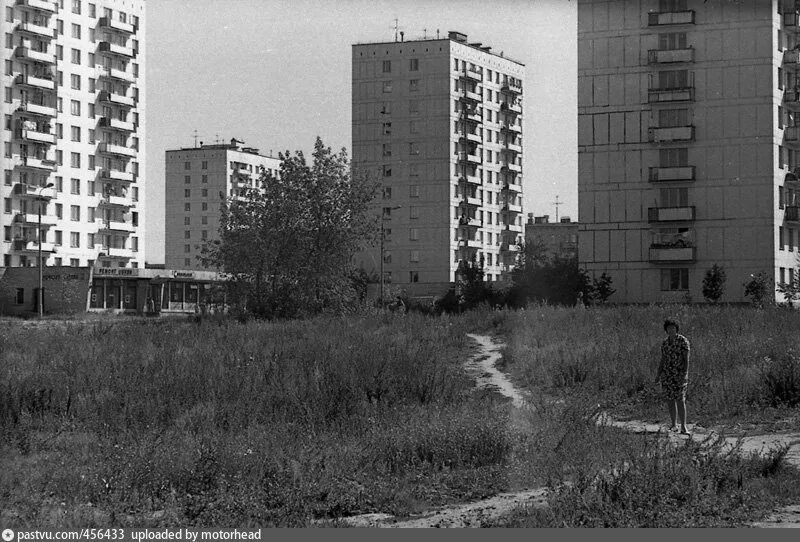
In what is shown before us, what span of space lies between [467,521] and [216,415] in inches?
311

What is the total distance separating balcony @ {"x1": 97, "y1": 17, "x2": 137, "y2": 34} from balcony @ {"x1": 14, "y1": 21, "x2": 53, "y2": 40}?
684cm

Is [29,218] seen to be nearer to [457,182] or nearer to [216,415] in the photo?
[457,182]

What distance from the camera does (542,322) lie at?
3206 centimetres

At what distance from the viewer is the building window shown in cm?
7194

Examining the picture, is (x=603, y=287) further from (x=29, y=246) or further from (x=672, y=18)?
(x=29, y=246)

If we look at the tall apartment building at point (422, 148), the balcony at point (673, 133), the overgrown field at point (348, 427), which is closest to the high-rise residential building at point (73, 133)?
the tall apartment building at point (422, 148)

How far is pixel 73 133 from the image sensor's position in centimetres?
10288

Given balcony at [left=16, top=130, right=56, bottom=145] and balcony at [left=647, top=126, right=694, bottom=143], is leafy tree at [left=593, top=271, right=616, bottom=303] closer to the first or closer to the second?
balcony at [left=647, top=126, right=694, bottom=143]

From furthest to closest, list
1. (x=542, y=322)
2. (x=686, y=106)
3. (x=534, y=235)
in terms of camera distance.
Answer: (x=534, y=235) → (x=686, y=106) → (x=542, y=322)

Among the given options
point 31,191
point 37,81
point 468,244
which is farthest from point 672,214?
point 37,81

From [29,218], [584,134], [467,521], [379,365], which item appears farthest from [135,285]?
[467,521]

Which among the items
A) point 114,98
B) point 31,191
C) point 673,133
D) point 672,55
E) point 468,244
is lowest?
point 468,244

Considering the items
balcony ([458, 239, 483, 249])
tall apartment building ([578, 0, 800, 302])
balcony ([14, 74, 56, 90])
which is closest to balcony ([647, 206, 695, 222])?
tall apartment building ([578, 0, 800, 302])

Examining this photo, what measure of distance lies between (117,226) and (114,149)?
22.0 feet
